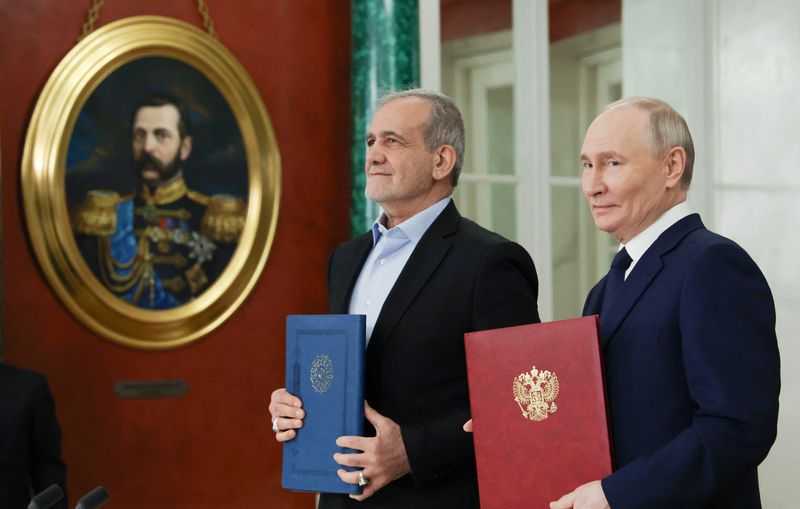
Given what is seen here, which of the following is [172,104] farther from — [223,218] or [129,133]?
[223,218]

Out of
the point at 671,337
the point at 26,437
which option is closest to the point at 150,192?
the point at 26,437

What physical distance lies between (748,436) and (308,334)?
3.52 feet

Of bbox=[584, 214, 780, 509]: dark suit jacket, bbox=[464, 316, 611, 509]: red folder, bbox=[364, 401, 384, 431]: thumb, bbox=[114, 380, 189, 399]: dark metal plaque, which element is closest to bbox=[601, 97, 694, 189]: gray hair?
bbox=[584, 214, 780, 509]: dark suit jacket

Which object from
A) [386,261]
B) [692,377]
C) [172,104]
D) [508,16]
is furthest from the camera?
[508,16]

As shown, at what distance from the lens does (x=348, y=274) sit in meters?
2.73

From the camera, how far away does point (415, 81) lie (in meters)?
4.75

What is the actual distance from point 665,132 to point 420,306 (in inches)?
32.3

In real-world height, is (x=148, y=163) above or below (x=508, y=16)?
below

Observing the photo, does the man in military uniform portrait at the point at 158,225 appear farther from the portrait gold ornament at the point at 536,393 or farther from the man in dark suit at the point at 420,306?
the portrait gold ornament at the point at 536,393

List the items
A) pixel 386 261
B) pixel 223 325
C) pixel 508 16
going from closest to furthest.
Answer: pixel 386 261 < pixel 223 325 < pixel 508 16

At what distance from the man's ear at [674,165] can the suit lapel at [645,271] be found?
75 mm

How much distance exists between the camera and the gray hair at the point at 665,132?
1.90 m

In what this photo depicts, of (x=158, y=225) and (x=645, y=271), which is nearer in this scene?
(x=645, y=271)

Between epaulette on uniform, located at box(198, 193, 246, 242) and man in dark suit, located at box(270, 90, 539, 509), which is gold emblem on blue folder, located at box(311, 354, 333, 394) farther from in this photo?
epaulette on uniform, located at box(198, 193, 246, 242)
